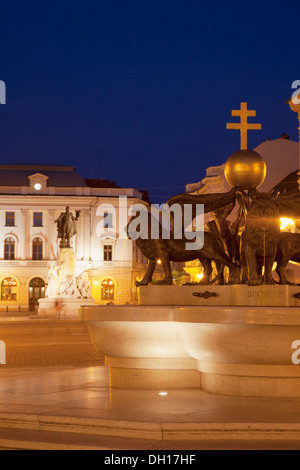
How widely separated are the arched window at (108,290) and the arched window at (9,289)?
8525mm

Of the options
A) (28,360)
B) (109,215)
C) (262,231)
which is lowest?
(28,360)

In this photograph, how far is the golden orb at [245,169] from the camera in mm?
10492

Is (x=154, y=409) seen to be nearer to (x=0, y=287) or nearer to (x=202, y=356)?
(x=202, y=356)

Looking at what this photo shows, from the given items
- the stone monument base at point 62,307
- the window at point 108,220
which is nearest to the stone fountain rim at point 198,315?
the stone monument base at point 62,307

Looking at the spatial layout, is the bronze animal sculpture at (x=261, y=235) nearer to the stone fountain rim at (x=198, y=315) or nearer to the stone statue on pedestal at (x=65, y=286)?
the stone fountain rim at (x=198, y=315)

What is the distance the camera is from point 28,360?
52.2 ft

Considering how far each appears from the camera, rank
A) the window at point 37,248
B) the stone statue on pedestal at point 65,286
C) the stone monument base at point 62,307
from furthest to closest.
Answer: the window at point 37,248 < the stone statue on pedestal at point 65,286 < the stone monument base at point 62,307

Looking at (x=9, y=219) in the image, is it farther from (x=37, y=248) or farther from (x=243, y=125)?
(x=243, y=125)

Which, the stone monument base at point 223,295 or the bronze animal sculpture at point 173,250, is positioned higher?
the bronze animal sculpture at point 173,250

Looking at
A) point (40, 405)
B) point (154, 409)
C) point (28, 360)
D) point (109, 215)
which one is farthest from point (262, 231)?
point (109, 215)

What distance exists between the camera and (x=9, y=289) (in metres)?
68.1

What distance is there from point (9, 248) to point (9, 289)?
4.22m

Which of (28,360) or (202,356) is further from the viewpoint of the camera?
(28,360)
